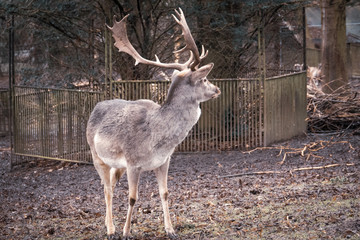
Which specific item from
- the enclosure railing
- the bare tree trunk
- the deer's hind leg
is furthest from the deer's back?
the enclosure railing

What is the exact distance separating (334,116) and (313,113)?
697 mm

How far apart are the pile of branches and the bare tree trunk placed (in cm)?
125

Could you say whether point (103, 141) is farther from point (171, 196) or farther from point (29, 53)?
point (29, 53)

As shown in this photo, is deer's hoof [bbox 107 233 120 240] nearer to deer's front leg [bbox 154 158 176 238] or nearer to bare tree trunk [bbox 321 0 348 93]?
deer's front leg [bbox 154 158 176 238]

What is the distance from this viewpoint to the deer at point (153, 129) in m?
6.76

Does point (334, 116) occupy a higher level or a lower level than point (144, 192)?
higher

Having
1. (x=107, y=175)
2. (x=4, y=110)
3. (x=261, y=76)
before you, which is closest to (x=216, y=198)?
(x=107, y=175)

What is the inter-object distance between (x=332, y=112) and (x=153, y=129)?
9322 mm

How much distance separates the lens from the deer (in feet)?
22.2

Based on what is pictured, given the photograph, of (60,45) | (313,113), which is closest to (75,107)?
(60,45)

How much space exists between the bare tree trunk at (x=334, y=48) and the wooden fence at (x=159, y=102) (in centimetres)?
407

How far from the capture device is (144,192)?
9.88 meters

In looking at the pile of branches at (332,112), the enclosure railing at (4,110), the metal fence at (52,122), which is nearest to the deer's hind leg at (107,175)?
the metal fence at (52,122)

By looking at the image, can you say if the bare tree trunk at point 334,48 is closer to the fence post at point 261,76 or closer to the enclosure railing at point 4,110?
the fence post at point 261,76
